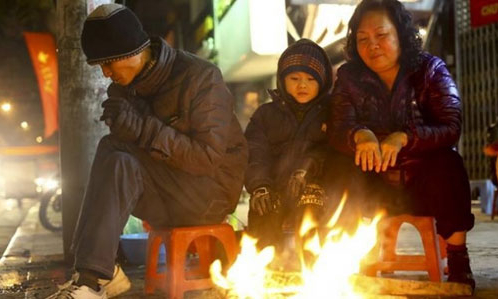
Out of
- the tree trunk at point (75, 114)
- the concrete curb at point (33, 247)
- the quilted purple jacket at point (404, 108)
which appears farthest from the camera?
the concrete curb at point (33, 247)

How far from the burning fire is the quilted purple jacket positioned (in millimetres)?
449

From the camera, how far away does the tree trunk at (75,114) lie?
4750 mm

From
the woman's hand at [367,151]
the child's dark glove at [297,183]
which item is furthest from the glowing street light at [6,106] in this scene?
the woman's hand at [367,151]

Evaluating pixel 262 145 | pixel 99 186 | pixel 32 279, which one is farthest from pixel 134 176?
pixel 32 279

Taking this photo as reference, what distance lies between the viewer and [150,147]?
3066 millimetres

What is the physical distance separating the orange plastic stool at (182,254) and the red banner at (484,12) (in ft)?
23.6

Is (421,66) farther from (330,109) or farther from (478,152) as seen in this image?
(478,152)

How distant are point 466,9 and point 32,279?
10.6 m

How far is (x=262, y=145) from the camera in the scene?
3.81 metres

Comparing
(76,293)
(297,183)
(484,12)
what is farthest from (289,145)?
(484,12)

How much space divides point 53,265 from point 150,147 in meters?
2.32

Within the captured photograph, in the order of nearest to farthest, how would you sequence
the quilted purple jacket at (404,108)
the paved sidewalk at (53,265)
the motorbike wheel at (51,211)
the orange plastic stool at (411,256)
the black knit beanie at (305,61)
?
the quilted purple jacket at (404,108) → the orange plastic stool at (411,256) → the paved sidewalk at (53,265) → the black knit beanie at (305,61) → the motorbike wheel at (51,211)

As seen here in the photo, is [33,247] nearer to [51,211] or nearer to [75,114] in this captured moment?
[75,114]

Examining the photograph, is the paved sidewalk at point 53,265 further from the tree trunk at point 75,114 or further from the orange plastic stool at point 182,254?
the tree trunk at point 75,114
